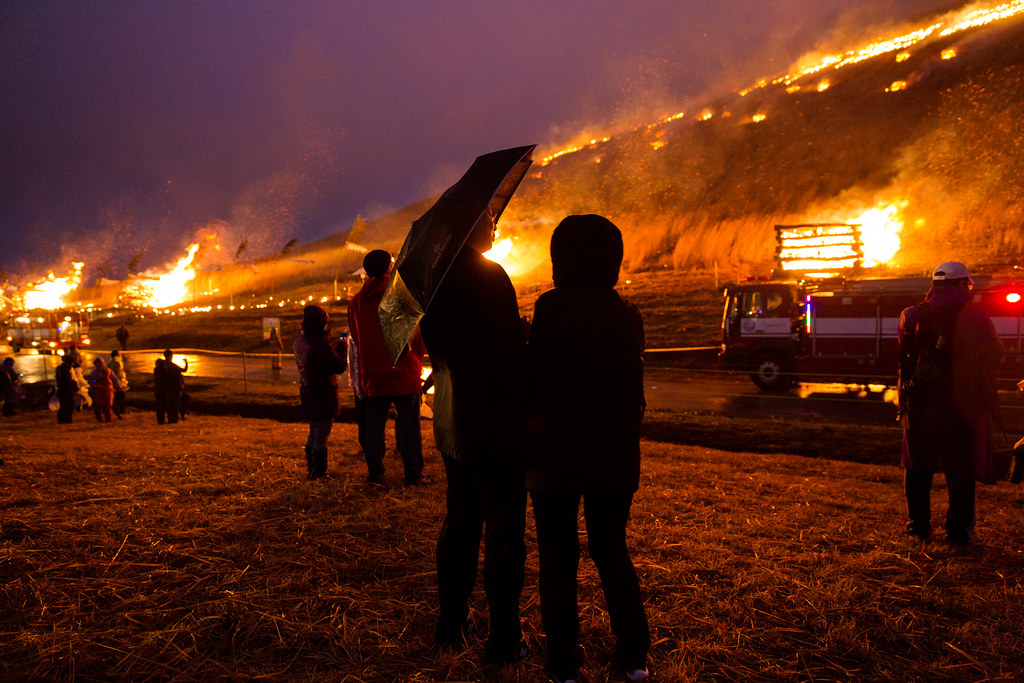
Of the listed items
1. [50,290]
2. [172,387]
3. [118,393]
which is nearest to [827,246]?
[172,387]

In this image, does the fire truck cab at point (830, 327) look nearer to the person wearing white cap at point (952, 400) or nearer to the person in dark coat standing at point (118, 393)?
the person wearing white cap at point (952, 400)

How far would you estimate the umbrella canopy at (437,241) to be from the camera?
96.0 inches

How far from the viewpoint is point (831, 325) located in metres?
15.2

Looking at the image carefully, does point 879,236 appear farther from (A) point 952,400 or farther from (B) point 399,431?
(B) point 399,431

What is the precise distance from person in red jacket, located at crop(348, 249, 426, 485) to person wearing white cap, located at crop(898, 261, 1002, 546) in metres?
3.67

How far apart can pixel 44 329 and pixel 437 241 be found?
50306 millimetres

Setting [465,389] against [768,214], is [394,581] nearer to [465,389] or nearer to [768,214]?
[465,389]

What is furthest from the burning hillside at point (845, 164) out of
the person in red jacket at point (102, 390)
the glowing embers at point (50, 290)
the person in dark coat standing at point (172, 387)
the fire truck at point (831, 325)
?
the glowing embers at point (50, 290)

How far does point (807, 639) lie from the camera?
9.62ft

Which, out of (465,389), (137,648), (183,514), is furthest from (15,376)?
(465,389)

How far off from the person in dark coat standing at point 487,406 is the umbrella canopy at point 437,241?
0.07 m

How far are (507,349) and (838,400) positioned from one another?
1385cm

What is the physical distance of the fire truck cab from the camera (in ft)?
43.4

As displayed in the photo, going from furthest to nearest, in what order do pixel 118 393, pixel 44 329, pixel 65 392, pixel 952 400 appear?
pixel 44 329 → pixel 118 393 → pixel 65 392 → pixel 952 400
